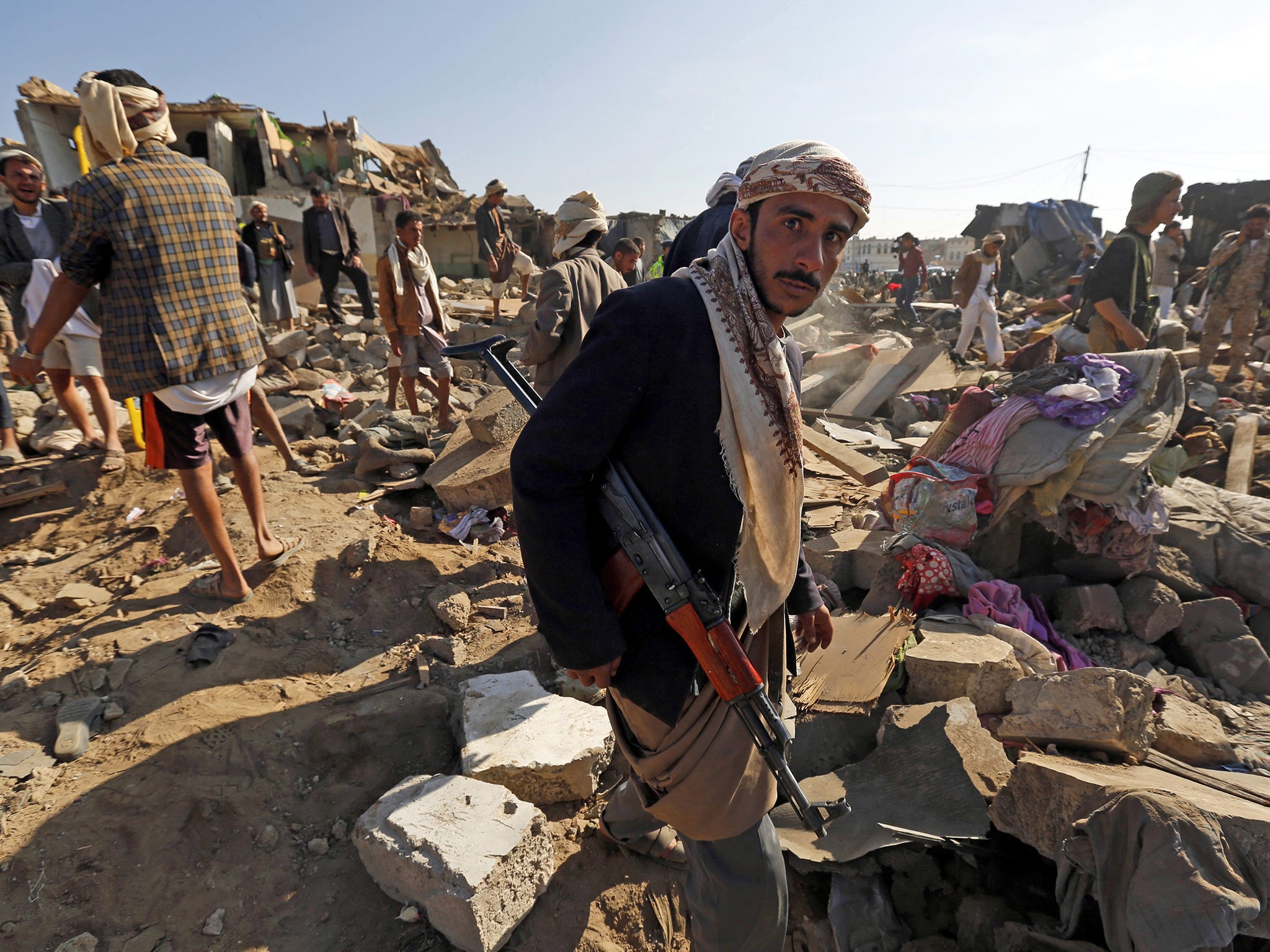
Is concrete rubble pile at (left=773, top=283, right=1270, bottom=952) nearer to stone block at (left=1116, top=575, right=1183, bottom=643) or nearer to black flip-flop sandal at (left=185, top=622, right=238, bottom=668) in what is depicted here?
stone block at (left=1116, top=575, right=1183, bottom=643)

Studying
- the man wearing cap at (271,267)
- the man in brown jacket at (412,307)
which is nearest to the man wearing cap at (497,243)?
the man wearing cap at (271,267)

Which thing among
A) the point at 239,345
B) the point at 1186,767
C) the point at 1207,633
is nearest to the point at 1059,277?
the point at 1207,633

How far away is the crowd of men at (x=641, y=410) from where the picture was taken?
1.31 m

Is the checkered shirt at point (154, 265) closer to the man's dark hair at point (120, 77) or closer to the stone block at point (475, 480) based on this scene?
the man's dark hair at point (120, 77)

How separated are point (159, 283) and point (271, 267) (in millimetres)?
6049

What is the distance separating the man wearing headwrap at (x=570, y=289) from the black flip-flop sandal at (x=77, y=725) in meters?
2.32

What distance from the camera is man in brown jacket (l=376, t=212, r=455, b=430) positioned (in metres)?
5.36

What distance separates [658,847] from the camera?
2.23m

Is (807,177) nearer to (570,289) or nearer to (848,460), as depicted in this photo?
(570,289)

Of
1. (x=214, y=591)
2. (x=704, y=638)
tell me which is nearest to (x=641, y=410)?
(x=704, y=638)

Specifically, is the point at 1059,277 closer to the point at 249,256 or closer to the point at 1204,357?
the point at 1204,357

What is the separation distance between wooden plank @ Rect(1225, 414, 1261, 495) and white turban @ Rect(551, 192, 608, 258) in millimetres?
5010

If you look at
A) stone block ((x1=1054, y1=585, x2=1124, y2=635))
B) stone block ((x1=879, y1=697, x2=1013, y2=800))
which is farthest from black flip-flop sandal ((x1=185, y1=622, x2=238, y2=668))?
stone block ((x1=1054, y1=585, x2=1124, y2=635))

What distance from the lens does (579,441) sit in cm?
128
